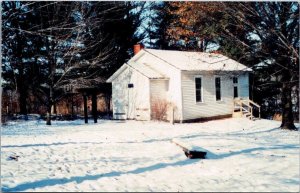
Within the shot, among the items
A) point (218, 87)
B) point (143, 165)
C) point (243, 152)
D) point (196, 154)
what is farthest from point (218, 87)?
point (143, 165)

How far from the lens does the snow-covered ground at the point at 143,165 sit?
7336 millimetres

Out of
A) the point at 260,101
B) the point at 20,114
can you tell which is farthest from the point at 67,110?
the point at 260,101

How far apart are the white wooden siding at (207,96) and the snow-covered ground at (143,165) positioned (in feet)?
26.6

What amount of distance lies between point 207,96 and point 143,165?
48.8ft

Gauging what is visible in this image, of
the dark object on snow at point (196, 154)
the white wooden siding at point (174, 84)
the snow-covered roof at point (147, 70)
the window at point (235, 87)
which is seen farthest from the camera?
the window at point (235, 87)

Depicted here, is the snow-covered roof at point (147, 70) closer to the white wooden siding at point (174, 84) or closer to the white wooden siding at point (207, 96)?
the white wooden siding at point (174, 84)

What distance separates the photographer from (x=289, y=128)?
1791cm

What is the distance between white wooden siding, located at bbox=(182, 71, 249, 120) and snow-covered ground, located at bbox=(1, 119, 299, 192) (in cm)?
812

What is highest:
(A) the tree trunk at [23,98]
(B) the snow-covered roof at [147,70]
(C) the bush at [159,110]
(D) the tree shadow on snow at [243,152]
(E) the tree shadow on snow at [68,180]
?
(B) the snow-covered roof at [147,70]

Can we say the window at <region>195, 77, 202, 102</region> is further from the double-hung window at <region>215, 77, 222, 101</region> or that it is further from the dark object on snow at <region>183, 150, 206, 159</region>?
the dark object on snow at <region>183, 150, 206, 159</region>

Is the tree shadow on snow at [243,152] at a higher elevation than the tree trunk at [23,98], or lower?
lower

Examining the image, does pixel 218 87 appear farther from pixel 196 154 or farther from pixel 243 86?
pixel 196 154

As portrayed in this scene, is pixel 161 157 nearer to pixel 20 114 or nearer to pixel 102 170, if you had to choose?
pixel 102 170

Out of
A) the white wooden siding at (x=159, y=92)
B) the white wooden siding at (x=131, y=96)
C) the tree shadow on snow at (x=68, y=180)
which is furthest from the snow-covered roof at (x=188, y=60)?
the tree shadow on snow at (x=68, y=180)
